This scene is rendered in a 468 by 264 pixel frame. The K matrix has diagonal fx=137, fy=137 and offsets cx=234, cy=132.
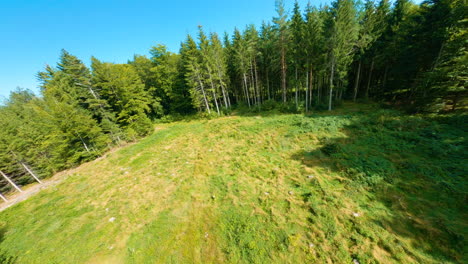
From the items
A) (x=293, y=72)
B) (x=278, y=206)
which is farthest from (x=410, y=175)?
(x=293, y=72)

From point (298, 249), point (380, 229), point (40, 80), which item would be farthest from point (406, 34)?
point (40, 80)

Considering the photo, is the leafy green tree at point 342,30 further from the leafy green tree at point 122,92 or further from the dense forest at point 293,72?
the leafy green tree at point 122,92

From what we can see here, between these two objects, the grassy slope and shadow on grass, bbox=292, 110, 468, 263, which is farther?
the grassy slope

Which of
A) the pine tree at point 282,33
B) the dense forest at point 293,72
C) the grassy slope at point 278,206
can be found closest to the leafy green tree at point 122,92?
the dense forest at point 293,72

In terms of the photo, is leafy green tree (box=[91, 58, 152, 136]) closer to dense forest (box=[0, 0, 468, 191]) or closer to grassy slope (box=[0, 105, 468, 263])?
dense forest (box=[0, 0, 468, 191])

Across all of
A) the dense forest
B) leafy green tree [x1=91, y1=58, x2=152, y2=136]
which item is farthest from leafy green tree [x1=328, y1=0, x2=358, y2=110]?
leafy green tree [x1=91, y1=58, x2=152, y2=136]
